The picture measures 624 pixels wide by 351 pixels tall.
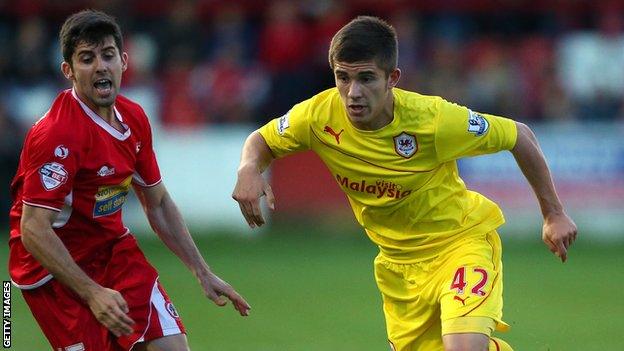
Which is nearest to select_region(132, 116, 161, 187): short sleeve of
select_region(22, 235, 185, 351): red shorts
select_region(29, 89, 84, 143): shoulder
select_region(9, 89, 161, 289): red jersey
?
select_region(9, 89, 161, 289): red jersey

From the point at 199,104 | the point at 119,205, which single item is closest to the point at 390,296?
the point at 119,205

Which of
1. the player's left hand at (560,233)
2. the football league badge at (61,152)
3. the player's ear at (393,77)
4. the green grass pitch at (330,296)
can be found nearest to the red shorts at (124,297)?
the football league badge at (61,152)

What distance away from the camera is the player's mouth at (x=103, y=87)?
7.09m

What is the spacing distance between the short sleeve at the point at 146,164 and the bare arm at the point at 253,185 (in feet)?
1.77

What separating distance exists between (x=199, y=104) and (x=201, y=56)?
35.7 inches

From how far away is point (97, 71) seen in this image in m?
7.06

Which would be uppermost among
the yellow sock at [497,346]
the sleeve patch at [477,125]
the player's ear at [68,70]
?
the player's ear at [68,70]

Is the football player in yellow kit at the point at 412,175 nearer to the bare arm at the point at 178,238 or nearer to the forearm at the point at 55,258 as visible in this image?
the bare arm at the point at 178,238

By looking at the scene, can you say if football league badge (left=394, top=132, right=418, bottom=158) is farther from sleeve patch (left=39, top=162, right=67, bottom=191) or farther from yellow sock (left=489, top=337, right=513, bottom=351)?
sleeve patch (left=39, top=162, right=67, bottom=191)

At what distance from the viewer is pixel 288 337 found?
37.4ft

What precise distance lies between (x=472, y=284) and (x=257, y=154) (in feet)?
4.64

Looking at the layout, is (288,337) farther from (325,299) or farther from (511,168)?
(511,168)

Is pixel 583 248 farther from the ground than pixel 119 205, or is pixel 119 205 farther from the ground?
pixel 119 205

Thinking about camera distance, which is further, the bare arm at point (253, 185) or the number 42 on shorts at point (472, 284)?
the number 42 on shorts at point (472, 284)
